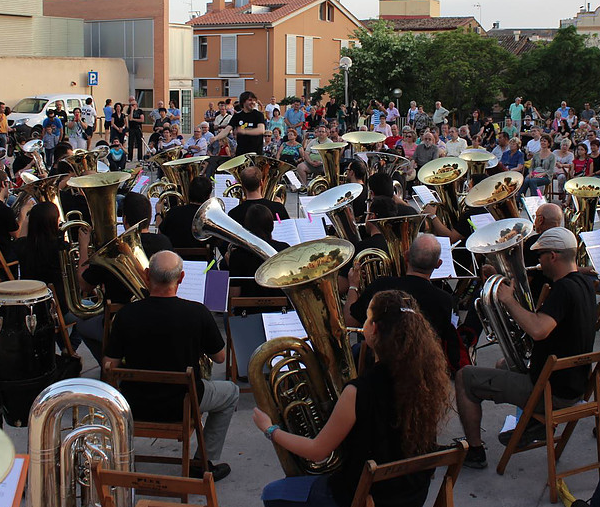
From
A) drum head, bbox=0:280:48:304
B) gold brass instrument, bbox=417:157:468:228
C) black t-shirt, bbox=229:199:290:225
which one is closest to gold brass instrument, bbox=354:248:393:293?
black t-shirt, bbox=229:199:290:225

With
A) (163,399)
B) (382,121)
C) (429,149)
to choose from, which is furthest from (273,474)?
(382,121)

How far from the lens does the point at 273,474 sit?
4.24 metres

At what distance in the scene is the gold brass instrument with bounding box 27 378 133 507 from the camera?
7.59ft

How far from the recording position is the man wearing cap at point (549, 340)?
3.93 metres

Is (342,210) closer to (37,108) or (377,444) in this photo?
(377,444)

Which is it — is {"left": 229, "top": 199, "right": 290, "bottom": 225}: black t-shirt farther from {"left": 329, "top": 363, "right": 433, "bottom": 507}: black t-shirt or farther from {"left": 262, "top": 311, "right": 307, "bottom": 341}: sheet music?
{"left": 329, "top": 363, "right": 433, "bottom": 507}: black t-shirt

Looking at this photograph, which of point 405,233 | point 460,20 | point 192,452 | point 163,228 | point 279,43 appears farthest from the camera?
point 460,20

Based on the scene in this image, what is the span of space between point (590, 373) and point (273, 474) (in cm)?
182

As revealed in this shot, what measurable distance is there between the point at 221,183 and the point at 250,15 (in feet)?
112

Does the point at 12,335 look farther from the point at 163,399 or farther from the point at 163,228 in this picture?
the point at 163,228

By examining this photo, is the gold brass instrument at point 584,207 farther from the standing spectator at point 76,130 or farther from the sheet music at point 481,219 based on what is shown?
the standing spectator at point 76,130

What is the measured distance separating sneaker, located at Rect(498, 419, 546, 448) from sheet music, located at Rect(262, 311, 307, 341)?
1.28 metres

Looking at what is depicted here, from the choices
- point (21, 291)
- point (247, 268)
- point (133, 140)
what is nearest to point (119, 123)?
point (133, 140)

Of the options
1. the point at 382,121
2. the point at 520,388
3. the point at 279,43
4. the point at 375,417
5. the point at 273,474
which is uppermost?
the point at 279,43
